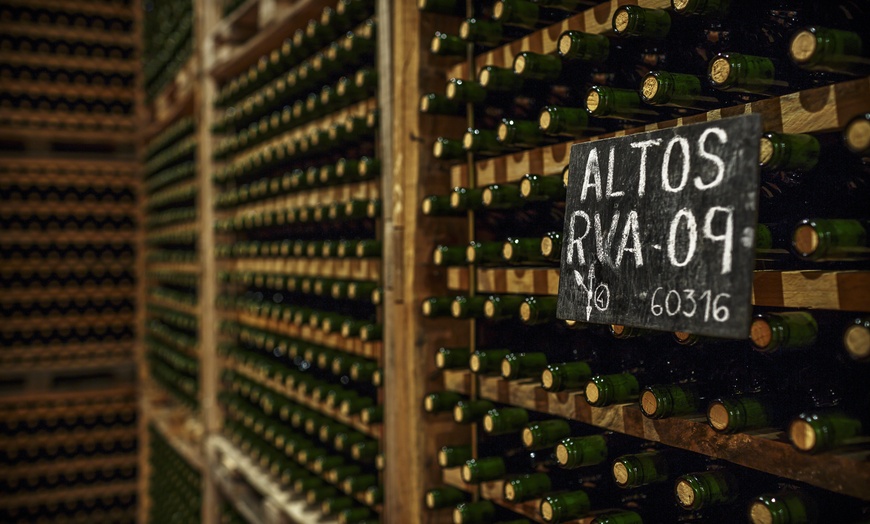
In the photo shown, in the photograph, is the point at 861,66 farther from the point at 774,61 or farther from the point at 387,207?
the point at 387,207

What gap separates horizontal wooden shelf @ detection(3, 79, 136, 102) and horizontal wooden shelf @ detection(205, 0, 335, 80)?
1.84 metres

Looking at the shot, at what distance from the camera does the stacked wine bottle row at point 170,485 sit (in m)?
2.95

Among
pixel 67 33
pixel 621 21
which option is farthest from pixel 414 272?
pixel 67 33

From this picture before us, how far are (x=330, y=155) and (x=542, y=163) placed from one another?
96cm

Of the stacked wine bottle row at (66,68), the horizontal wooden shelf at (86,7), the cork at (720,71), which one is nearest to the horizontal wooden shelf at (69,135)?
the stacked wine bottle row at (66,68)

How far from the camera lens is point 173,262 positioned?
3.33 metres

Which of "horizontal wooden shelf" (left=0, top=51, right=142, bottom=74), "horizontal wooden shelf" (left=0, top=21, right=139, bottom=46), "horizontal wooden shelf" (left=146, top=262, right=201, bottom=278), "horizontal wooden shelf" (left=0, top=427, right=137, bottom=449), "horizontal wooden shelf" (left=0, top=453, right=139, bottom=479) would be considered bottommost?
"horizontal wooden shelf" (left=0, top=453, right=139, bottom=479)

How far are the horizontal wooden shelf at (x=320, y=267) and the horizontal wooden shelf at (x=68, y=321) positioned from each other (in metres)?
2.02

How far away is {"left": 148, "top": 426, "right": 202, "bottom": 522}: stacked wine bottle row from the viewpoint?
295 centimetres

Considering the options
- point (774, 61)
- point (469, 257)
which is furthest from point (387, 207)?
point (774, 61)

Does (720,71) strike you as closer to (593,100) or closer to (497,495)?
(593,100)

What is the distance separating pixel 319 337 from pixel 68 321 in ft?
9.01

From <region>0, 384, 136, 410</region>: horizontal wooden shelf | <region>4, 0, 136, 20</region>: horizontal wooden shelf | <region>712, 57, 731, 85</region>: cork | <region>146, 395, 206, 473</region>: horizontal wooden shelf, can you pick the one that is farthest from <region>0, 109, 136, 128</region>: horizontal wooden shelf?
<region>712, 57, 731, 85</region>: cork

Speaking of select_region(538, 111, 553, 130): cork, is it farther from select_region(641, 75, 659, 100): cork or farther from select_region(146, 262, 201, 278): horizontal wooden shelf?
select_region(146, 262, 201, 278): horizontal wooden shelf
